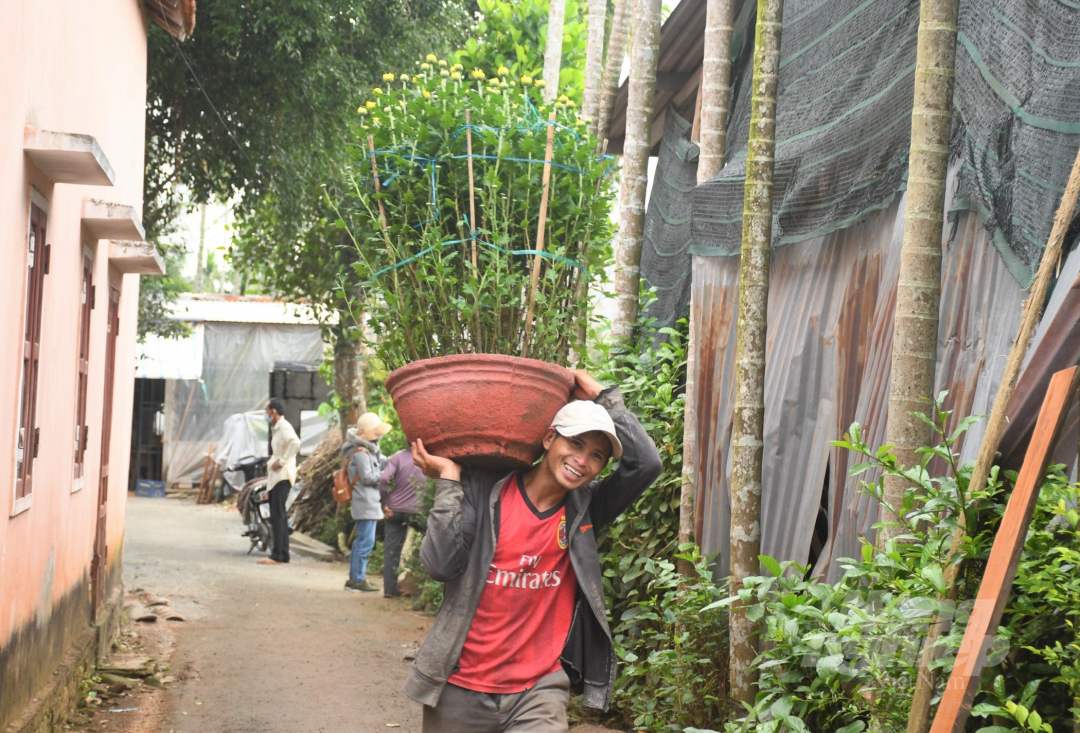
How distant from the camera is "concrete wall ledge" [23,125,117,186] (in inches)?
181

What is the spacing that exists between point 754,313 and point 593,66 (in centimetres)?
447

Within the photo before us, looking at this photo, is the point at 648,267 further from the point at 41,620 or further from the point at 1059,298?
the point at 1059,298

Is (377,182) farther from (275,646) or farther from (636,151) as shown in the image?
(275,646)

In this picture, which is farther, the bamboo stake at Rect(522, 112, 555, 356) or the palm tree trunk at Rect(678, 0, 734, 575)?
the palm tree trunk at Rect(678, 0, 734, 575)

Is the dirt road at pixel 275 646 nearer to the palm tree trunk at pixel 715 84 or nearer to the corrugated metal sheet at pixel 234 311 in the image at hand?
the palm tree trunk at pixel 715 84

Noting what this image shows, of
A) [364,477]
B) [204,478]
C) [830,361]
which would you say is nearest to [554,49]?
[364,477]

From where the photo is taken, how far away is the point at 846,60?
4.64 m

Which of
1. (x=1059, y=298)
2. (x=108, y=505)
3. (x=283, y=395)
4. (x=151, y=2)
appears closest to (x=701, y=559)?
(x=1059, y=298)

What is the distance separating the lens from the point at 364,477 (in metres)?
11.8

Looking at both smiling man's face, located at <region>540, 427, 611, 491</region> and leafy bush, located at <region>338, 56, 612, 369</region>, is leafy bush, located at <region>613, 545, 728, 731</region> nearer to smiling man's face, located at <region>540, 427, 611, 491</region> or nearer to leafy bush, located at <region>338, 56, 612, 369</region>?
leafy bush, located at <region>338, 56, 612, 369</region>

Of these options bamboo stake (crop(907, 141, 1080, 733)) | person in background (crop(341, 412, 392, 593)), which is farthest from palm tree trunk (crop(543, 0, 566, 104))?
bamboo stake (crop(907, 141, 1080, 733))

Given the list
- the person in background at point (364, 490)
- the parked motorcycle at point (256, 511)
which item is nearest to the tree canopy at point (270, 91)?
the person in background at point (364, 490)

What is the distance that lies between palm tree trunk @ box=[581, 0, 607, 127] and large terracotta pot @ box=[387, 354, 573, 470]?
4884 mm

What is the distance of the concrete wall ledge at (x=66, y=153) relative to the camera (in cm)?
461
